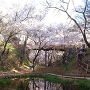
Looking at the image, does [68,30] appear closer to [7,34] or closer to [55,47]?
[55,47]

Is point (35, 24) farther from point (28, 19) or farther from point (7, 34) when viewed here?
point (7, 34)

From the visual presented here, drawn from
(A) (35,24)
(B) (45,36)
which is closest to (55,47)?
(B) (45,36)

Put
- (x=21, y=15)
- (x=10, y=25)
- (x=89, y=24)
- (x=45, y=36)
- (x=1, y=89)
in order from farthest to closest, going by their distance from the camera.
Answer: (x=45, y=36), (x=21, y=15), (x=10, y=25), (x=89, y=24), (x=1, y=89)

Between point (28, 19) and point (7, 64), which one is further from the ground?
point (28, 19)

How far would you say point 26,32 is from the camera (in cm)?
3544

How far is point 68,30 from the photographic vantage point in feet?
119

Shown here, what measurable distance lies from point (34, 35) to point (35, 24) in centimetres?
200

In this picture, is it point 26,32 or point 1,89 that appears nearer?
point 1,89

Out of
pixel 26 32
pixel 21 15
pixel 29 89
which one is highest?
pixel 21 15

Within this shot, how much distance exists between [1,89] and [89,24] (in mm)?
15659

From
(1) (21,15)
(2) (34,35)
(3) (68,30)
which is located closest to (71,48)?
(3) (68,30)

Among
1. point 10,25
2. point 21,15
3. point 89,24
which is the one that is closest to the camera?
point 89,24

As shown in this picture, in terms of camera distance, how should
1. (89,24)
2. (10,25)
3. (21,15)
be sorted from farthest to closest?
(21,15) < (10,25) < (89,24)

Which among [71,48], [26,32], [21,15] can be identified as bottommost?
[71,48]
